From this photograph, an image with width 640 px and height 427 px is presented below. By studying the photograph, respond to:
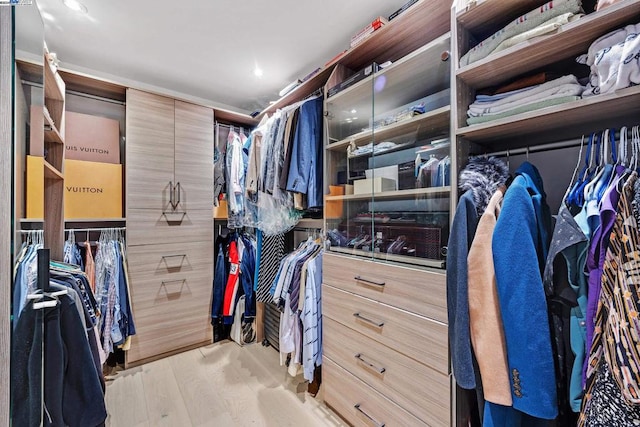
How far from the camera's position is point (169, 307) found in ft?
7.54

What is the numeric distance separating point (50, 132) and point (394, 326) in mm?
2147

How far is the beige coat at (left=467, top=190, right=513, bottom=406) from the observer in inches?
35.3

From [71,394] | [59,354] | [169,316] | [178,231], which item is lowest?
[169,316]

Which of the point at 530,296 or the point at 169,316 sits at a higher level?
the point at 530,296

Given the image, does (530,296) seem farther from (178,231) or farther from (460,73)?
(178,231)

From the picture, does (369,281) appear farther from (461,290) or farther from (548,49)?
(548,49)

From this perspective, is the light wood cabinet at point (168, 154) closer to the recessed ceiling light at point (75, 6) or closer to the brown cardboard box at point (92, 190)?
the brown cardboard box at point (92, 190)

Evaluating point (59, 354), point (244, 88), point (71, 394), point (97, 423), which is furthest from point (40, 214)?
point (244, 88)

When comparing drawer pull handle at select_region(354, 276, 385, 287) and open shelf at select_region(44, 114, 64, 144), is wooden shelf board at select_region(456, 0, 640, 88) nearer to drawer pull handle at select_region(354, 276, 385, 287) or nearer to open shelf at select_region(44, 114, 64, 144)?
drawer pull handle at select_region(354, 276, 385, 287)

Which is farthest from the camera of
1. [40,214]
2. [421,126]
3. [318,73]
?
[318,73]

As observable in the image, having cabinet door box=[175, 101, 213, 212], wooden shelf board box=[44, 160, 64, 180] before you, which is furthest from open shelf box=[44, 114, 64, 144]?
cabinet door box=[175, 101, 213, 212]

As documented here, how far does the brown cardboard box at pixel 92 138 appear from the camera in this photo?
197cm

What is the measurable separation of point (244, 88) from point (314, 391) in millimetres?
2621

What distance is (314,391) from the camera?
6.03 feet
